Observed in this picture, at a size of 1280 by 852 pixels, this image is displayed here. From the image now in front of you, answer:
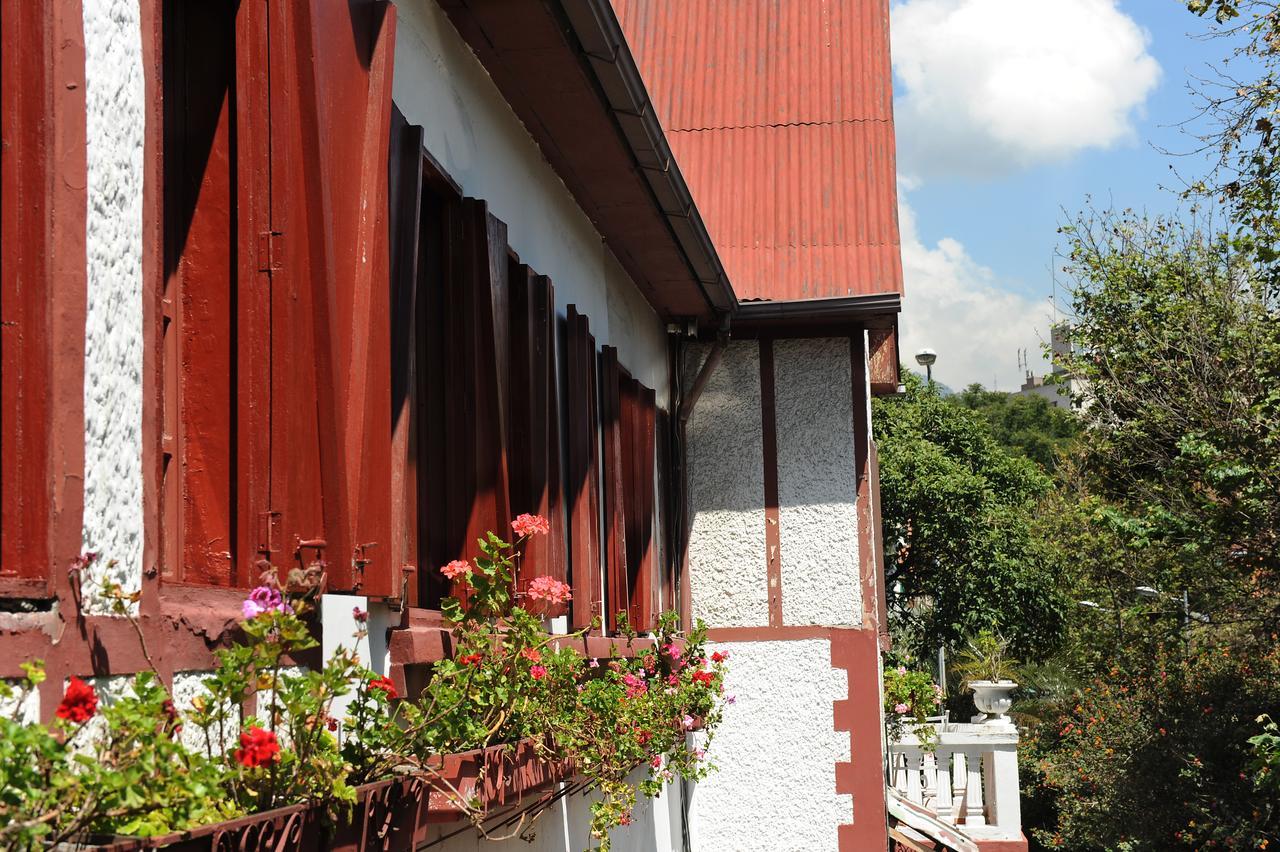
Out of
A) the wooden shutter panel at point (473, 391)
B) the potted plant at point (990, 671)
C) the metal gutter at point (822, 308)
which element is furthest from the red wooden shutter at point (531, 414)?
the potted plant at point (990, 671)

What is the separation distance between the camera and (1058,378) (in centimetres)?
1956

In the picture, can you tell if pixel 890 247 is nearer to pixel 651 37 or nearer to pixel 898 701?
pixel 651 37

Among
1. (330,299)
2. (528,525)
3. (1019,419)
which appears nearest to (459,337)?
(528,525)

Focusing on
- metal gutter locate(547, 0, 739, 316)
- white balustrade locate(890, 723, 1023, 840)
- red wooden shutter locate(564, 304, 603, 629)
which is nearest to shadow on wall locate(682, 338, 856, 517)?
metal gutter locate(547, 0, 739, 316)

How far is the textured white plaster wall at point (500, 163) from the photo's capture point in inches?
179

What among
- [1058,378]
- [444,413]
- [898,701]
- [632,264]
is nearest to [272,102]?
[444,413]

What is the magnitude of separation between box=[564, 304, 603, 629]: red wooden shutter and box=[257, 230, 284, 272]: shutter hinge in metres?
3.38

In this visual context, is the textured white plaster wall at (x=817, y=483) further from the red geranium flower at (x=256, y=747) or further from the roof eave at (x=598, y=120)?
the red geranium flower at (x=256, y=747)

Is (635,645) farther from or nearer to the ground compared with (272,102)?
nearer to the ground

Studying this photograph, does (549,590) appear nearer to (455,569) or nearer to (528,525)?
(528,525)

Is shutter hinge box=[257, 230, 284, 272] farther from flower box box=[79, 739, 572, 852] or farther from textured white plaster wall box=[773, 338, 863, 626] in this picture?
textured white plaster wall box=[773, 338, 863, 626]

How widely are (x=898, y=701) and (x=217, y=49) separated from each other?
11.0 meters

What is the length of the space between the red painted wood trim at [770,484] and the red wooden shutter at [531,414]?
176 inches

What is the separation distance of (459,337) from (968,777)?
12.8 metres
